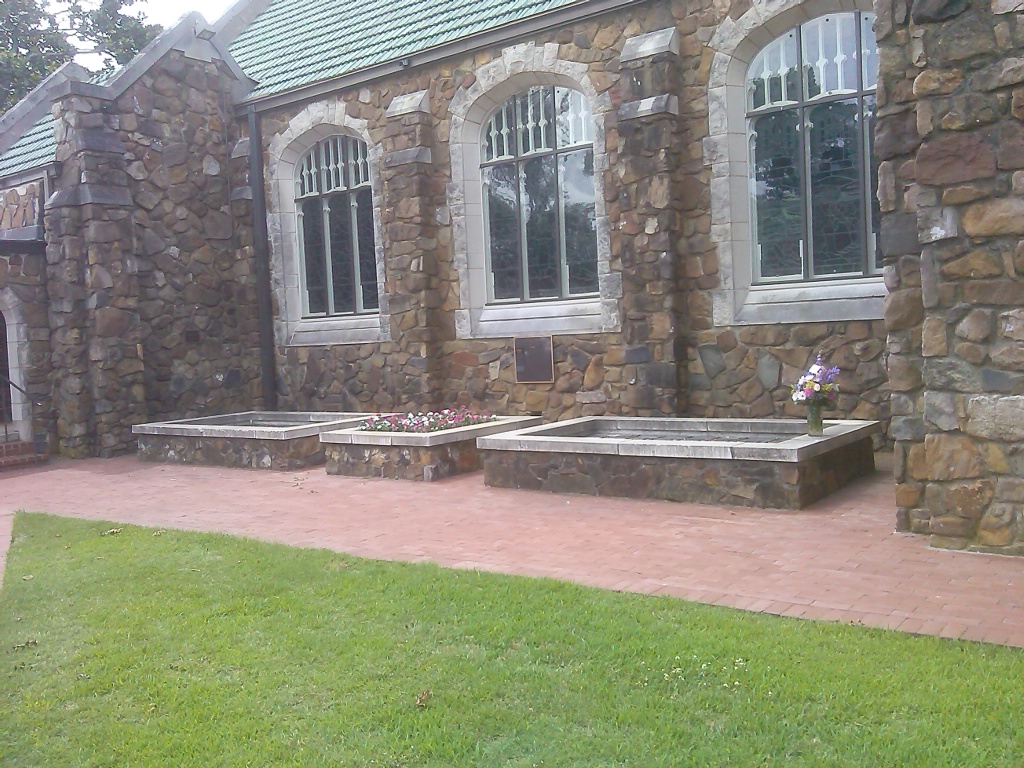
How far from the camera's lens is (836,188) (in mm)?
9984

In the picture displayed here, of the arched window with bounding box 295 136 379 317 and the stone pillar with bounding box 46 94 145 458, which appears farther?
the arched window with bounding box 295 136 379 317

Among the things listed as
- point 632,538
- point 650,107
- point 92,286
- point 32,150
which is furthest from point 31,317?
point 632,538

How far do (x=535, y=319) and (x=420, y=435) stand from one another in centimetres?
284

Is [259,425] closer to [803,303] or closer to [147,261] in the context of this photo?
[147,261]

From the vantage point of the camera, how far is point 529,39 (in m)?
11.7

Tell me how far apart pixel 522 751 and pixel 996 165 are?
4546mm

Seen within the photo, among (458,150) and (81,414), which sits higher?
(458,150)

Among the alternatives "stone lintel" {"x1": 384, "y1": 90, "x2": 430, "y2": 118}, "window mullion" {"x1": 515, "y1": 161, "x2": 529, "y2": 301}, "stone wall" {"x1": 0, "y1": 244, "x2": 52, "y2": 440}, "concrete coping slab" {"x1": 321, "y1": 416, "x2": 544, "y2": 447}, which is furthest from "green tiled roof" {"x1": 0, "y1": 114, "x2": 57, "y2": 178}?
"concrete coping slab" {"x1": 321, "y1": 416, "x2": 544, "y2": 447}

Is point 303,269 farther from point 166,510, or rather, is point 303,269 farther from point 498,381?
point 166,510

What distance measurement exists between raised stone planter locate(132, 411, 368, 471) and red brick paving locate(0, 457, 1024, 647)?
2.24ft

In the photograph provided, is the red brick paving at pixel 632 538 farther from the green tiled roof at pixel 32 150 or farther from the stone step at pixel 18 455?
the green tiled roof at pixel 32 150

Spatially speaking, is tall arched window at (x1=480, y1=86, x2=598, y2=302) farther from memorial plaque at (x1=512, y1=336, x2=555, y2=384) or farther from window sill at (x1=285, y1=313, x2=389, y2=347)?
window sill at (x1=285, y1=313, x2=389, y2=347)

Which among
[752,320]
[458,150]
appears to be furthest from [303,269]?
[752,320]

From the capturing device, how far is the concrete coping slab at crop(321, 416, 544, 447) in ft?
32.5
